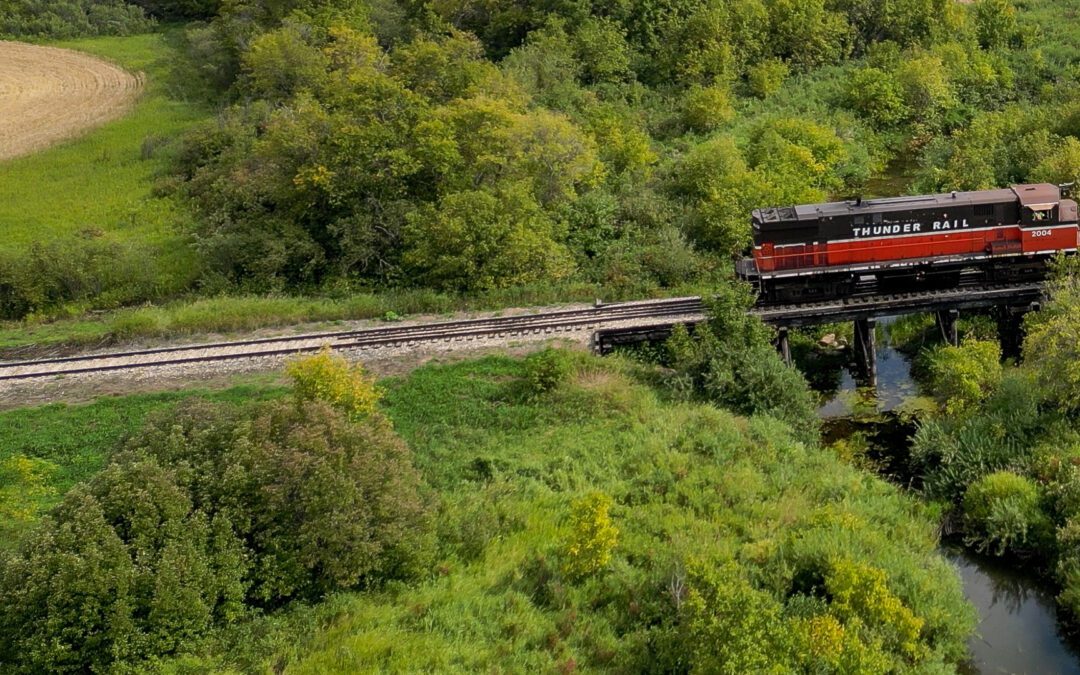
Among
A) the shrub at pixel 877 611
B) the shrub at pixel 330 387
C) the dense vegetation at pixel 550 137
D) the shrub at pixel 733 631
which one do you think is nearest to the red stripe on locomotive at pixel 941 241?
the dense vegetation at pixel 550 137

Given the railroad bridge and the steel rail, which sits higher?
the steel rail

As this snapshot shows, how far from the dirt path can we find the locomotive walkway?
33.9m

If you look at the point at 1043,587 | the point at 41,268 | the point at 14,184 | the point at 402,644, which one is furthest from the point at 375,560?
the point at 14,184

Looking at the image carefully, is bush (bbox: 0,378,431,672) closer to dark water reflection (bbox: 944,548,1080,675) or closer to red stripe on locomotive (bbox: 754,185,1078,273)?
dark water reflection (bbox: 944,548,1080,675)

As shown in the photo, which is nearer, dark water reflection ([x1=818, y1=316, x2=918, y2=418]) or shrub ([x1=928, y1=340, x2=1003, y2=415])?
shrub ([x1=928, y1=340, x2=1003, y2=415])

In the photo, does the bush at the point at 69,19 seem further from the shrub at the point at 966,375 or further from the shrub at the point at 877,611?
the shrub at the point at 877,611

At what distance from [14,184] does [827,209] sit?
48.1 metres

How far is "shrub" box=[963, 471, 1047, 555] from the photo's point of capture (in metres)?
20.8

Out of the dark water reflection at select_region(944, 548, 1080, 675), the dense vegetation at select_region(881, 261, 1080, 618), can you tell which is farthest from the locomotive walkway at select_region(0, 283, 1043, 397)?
the dark water reflection at select_region(944, 548, 1080, 675)

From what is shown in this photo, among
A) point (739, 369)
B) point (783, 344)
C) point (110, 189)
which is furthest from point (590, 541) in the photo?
point (110, 189)

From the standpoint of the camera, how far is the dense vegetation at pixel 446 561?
15.8 metres

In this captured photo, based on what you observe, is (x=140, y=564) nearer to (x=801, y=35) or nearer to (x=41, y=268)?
(x=41, y=268)

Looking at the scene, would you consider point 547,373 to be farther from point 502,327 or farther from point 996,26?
point 996,26

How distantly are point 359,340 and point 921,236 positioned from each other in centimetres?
2110
